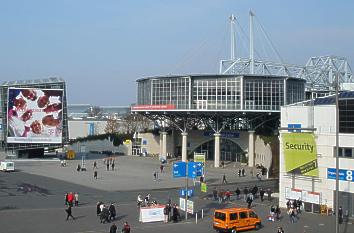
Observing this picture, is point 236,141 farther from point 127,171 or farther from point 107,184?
point 107,184

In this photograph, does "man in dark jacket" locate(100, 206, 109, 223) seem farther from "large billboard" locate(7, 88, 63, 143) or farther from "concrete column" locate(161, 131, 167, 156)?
"concrete column" locate(161, 131, 167, 156)

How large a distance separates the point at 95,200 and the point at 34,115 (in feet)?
161

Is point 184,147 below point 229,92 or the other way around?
below

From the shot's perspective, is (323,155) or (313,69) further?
(313,69)

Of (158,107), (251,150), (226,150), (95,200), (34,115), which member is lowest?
(95,200)

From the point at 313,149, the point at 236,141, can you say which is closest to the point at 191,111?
the point at 236,141

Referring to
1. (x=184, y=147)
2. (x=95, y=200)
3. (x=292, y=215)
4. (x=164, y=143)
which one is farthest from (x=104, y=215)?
(x=164, y=143)

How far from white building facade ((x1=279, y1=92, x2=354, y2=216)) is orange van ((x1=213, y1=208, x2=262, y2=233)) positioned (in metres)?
8.31

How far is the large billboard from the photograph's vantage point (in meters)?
88.3

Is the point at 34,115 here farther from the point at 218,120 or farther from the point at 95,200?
the point at 95,200

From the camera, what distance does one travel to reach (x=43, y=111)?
90312mm

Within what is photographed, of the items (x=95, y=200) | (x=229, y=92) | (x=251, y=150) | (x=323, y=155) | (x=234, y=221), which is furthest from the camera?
(x=251, y=150)

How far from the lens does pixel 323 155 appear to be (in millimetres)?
38375

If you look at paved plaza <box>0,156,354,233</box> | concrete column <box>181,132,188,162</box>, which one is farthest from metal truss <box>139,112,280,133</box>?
paved plaza <box>0,156,354,233</box>
